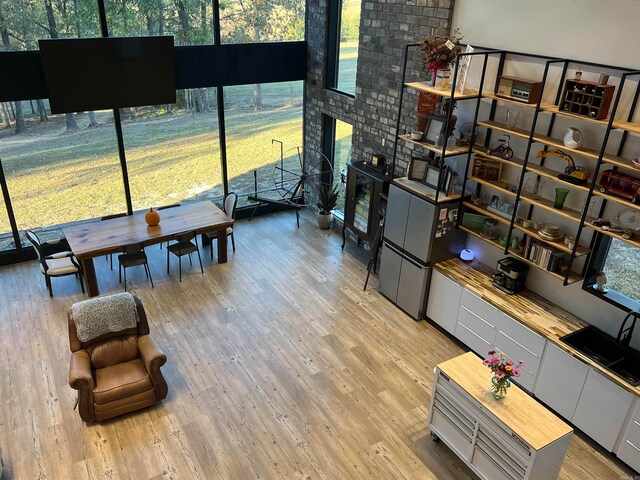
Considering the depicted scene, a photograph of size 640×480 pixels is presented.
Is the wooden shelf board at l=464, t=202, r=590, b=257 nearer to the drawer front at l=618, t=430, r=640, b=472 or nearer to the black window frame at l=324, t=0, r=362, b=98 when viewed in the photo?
the drawer front at l=618, t=430, r=640, b=472

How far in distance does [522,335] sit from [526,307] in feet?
1.06

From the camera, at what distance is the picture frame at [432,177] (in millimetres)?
5883

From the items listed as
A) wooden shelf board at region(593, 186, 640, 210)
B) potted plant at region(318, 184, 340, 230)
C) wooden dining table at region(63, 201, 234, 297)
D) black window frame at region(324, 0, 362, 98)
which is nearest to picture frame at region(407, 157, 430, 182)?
black window frame at region(324, 0, 362, 98)

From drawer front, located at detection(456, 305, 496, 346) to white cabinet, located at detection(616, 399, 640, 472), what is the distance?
1467 mm

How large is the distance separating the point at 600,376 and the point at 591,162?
6.28 feet

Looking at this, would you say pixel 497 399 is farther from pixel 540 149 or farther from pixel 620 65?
pixel 620 65

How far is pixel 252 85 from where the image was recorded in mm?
8102

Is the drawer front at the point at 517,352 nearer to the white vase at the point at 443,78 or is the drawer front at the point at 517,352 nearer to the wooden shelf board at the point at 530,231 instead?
the wooden shelf board at the point at 530,231

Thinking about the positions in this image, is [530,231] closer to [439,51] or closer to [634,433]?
[634,433]

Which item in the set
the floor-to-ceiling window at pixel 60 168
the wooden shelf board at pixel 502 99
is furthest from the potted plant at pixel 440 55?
the floor-to-ceiling window at pixel 60 168

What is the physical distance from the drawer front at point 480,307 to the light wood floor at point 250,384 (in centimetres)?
63

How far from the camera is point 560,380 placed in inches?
189

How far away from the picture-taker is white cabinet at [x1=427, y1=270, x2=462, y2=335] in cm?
586

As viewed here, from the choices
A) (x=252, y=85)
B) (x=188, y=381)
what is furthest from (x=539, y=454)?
(x=252, y=85)
